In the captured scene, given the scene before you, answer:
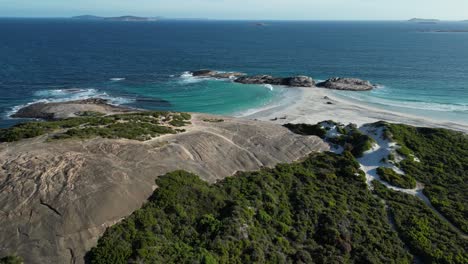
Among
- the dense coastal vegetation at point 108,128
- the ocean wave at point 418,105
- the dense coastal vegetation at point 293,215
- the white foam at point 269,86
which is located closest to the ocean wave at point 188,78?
the white foam at point 269,86

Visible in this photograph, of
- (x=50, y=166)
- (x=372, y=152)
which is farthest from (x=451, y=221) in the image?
(x=50, y=166)

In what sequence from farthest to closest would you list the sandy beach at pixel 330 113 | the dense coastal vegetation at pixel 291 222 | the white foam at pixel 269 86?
1. the white foam at pixel 269 86
2. the sandy beach at pixel 330 113
3. the dense coastal vegetation at pixel 291 222

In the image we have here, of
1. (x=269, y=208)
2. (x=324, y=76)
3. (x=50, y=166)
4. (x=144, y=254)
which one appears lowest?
(x=324, y=76)

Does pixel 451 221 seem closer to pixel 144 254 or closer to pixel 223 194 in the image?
pixel 223 194

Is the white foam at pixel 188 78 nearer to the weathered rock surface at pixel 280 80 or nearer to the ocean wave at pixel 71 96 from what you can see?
the weathered rock surface at pixel 280 80

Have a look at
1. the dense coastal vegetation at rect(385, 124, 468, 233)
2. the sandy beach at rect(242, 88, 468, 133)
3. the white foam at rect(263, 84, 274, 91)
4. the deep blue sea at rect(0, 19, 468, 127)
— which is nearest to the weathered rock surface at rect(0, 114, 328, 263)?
the dense coastal vegetation at rect(385, 124, 468, 233)

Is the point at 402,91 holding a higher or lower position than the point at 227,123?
lower

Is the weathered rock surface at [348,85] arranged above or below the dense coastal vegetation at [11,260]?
below
